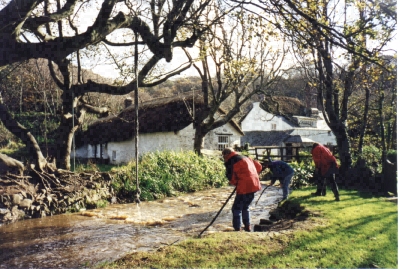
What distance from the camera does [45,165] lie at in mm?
12078

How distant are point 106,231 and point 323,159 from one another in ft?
22.5

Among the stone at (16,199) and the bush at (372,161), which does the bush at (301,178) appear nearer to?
the bush at (372,161)

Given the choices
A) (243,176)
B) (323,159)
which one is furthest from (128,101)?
(243,176)

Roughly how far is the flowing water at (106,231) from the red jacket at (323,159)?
7.43ft

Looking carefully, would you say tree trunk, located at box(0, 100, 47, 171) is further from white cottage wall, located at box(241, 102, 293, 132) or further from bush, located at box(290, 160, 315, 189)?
white cottage wall, located at box(241, 102, 293, 132)

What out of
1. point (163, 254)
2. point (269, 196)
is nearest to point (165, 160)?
point (269, 196)

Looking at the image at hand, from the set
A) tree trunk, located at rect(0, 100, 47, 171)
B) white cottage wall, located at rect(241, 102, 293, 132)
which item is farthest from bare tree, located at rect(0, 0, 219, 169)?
white cottage wall, located at rect(241, 102, 293, 132)

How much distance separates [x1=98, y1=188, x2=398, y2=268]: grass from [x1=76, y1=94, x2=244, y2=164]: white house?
17321 millimetres

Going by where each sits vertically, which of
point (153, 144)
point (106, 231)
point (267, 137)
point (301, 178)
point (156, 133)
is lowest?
point (106, 231)

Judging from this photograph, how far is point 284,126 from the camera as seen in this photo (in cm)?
5228

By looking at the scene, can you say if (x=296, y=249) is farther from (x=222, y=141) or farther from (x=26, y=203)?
(x=222, y=141)

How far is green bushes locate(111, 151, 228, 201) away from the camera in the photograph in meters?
14.1

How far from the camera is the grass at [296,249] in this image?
529 cm

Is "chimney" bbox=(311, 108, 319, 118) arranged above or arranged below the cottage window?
above
